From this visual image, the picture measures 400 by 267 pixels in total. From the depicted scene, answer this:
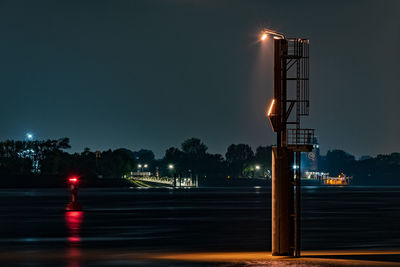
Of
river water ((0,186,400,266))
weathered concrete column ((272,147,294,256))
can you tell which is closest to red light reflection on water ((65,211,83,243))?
river water ((0,186,400,266))

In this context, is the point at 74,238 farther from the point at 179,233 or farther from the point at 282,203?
the point at 282,203

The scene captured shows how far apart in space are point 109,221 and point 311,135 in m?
26.4

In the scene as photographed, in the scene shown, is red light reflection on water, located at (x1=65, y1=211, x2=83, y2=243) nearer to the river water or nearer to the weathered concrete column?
the river water

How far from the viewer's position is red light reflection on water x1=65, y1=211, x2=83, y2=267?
29469 mm

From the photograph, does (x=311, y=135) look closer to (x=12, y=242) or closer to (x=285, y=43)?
(x=285, y=43)

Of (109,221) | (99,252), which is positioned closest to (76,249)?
(99,252)

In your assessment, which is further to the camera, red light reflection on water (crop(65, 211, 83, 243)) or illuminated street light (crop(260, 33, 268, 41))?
red light reflection on water (crop(65, 211, 83, 243))

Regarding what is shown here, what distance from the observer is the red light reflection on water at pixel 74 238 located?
29469 mm

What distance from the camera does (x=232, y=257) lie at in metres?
30.7

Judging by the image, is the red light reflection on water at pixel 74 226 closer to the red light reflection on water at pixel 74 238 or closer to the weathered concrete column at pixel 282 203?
the red light reflection on water at pixel 74 238

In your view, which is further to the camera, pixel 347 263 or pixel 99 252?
pixel 99 252

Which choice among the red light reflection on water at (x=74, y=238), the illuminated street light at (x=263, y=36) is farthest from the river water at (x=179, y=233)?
the illuminated street light at (x=263, y=36)

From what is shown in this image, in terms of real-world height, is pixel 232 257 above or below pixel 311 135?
below

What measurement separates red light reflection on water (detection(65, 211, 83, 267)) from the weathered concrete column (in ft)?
22.1
